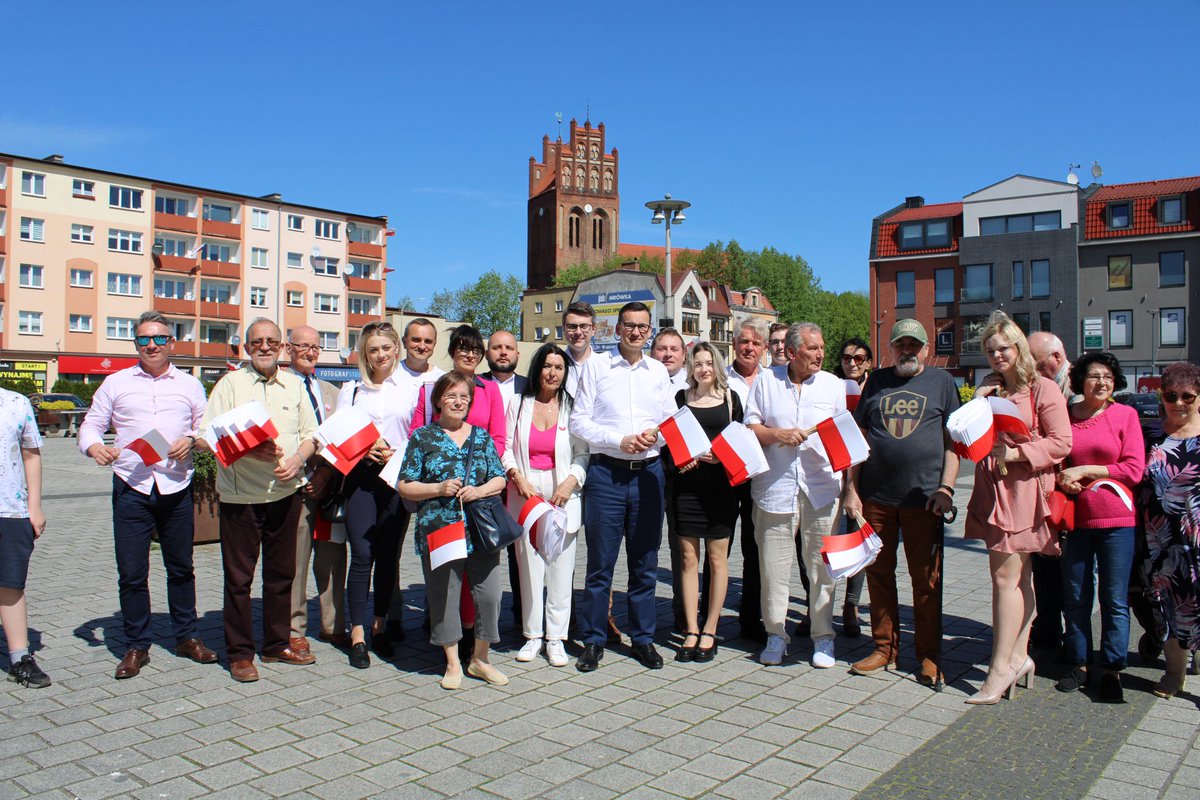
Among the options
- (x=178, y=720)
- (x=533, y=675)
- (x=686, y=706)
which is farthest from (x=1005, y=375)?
(x=178, y=720)

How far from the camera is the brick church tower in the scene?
11488cm

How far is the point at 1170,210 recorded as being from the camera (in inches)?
2048

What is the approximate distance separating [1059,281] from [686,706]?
56931 mm

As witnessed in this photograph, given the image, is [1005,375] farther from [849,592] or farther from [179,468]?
[179,468]

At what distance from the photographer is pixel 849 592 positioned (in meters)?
6.80

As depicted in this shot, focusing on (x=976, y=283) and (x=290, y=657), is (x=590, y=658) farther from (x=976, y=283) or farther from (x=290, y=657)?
(x=976, y=283)

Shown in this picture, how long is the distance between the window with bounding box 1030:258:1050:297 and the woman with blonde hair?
183 ft

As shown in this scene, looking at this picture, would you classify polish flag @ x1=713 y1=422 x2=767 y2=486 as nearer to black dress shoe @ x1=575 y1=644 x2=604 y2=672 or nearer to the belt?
the belt

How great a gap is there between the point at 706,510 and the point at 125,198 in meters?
65.9

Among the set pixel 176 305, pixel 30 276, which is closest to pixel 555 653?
pixel 30 276

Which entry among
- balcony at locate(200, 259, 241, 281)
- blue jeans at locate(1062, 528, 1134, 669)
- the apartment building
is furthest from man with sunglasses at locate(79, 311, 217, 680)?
balcony at locate(200, 259, 241, 281)

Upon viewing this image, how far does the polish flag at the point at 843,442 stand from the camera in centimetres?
543

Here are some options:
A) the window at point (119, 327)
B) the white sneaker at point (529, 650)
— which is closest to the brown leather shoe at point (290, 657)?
the white sneaker at point (529, 650)

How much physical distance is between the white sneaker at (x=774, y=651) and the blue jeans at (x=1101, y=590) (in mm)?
1692
